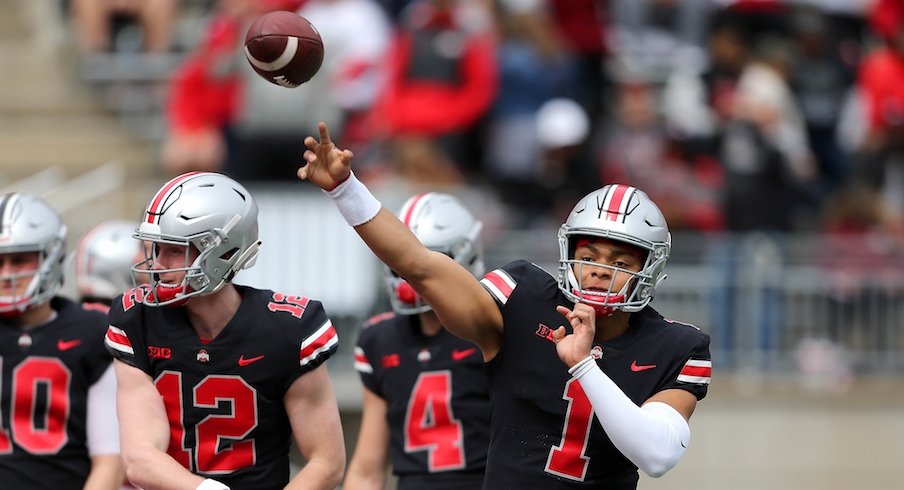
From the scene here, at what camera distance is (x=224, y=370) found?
215 inches

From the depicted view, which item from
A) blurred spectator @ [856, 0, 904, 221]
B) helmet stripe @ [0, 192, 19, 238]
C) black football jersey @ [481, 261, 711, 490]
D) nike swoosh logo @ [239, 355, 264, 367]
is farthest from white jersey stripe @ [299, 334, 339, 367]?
blurred spectator @ [856, 0, 904, 221]

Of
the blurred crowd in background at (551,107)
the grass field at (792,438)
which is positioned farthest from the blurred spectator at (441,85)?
the grass field at (792,438)

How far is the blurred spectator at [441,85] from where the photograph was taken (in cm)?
1204

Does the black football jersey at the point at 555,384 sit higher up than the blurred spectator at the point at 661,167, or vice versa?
the blurred spectator at the point at 661,167

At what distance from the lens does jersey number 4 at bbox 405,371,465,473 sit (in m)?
6.37

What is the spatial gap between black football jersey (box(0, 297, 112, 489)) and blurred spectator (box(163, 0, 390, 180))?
5711 mm

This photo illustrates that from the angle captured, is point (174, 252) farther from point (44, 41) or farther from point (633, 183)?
point (44, 41)

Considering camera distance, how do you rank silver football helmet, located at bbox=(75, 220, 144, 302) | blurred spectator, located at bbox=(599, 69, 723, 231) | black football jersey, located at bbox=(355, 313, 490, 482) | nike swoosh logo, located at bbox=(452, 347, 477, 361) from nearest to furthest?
1. black football jersey, located at bbox=(355, 313, 490, 482)
2. nike swoosh logo, located at bbox=(452, 347, 477, 361)
3. silver football helmet, located at bbox=(75, 220, 144, 302)
4. blurred spectator, located at bbox=(599, 69, 723, 231)

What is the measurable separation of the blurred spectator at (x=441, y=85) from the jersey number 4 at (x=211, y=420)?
21.6ft

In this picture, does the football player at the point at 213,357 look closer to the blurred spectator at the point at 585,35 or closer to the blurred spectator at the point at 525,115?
the blurred spectator at the point at 525,115

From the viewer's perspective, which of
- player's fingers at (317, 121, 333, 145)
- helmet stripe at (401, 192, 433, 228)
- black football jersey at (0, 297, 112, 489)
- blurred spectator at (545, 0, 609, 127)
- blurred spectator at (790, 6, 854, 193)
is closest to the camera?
player's fingers at (317, 121, 333, 145)

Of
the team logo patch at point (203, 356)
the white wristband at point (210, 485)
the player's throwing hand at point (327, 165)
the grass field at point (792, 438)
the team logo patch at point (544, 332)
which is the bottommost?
the grass field at point (792, 438)

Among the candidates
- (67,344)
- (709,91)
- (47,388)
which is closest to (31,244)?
(67,344)

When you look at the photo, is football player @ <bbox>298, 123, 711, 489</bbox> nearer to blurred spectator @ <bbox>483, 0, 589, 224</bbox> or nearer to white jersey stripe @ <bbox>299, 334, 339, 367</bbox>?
white jersey stripe @ <bbox>299, 334, 339, 367</bbox>
